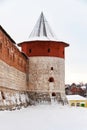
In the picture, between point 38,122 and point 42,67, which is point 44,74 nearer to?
point 42,67

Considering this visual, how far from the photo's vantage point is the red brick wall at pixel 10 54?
18.9 metres

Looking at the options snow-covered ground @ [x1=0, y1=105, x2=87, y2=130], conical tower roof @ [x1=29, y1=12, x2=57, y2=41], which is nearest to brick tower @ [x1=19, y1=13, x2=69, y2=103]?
conical tower roof @ [x1=29, y1=12, x2=57, y2=41]

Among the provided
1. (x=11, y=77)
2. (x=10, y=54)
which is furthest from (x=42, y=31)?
(x=11, y=77)

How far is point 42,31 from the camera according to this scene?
3086 cm

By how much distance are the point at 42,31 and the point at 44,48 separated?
1.84 meters

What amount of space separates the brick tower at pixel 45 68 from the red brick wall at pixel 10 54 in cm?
193

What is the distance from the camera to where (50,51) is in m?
29.6

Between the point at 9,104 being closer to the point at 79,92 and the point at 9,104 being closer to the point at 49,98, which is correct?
the point at 49,98

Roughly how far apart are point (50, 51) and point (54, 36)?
1821 mm

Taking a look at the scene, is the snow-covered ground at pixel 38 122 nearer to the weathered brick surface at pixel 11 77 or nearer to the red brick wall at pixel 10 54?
the weathered brick surface at pixel 11 77

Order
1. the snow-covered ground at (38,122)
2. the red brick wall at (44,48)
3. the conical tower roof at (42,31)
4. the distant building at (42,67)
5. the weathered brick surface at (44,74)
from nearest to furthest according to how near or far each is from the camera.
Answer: the snow-covered ground at (38,122), the distant building at (42,67), the weathered brick surface at (44,74), the red brick wall at (44,48), the conical tower roof at (42,31)

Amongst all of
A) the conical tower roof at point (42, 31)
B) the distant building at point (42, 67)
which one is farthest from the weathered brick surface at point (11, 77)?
the conical tower roof at point (42, 31)

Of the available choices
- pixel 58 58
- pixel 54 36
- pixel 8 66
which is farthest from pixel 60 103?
pixel 8 66

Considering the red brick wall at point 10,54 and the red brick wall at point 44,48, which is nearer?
the red brick wall at point 10,54
